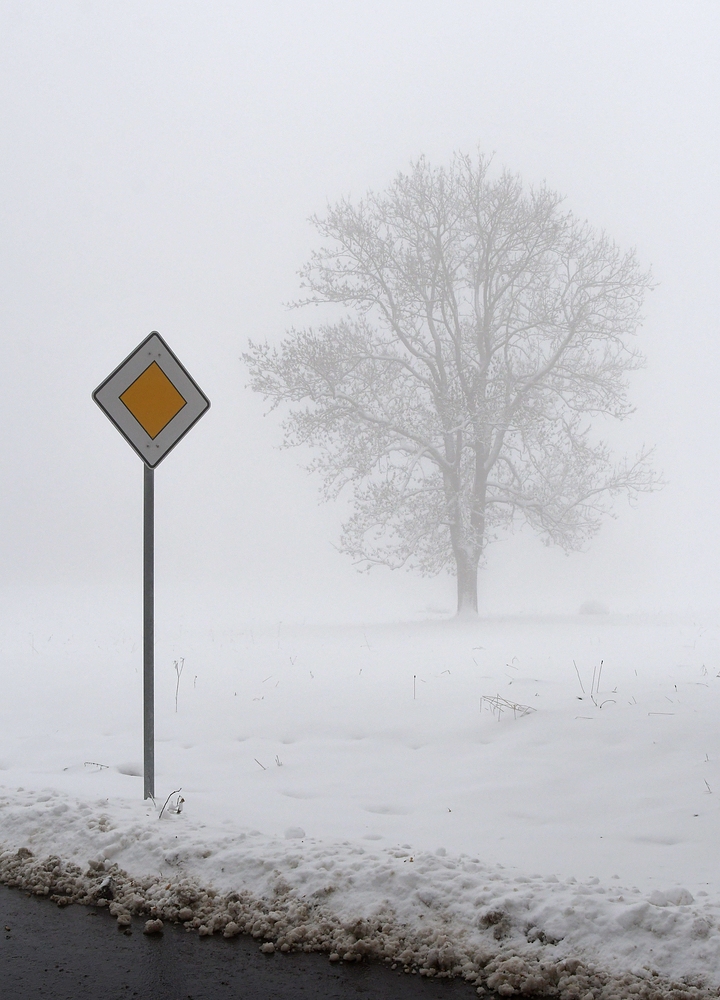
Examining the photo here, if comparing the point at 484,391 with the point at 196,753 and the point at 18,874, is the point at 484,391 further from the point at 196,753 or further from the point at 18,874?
the point at 18,874

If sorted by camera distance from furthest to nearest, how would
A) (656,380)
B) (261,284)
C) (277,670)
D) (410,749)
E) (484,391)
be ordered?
(261,284), (656,380), (484,391), (277,670), (410,749)

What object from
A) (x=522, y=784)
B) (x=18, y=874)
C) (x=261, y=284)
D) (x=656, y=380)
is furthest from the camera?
(x=261, y=284)

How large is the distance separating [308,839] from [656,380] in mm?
104628

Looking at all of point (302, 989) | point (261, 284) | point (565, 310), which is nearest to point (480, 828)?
point (302, 989)

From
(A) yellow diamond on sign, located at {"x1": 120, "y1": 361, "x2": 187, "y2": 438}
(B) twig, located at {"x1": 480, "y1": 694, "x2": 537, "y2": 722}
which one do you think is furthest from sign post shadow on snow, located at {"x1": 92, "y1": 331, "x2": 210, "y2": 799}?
(B) twig, located at {"x1": 480, "y1": 694, "x2": 537, "y2": 722}

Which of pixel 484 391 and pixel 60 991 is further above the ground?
pixel 484 391

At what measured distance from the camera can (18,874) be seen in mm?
4027

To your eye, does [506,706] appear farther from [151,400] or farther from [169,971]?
[169,971]

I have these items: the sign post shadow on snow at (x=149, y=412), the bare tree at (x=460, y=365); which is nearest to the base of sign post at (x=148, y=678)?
the sign post shadow on snow at (x=149, y=412)

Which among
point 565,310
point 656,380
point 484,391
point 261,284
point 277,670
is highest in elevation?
point 261,284

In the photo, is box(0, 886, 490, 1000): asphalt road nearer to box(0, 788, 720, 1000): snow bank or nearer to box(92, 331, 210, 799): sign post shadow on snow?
box(0, 788, 720, 1000): snow bank

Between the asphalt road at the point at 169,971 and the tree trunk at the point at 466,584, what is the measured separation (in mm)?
17243

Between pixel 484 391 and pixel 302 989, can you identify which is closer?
pixel 302 989

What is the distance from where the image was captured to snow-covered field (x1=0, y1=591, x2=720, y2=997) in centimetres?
318
